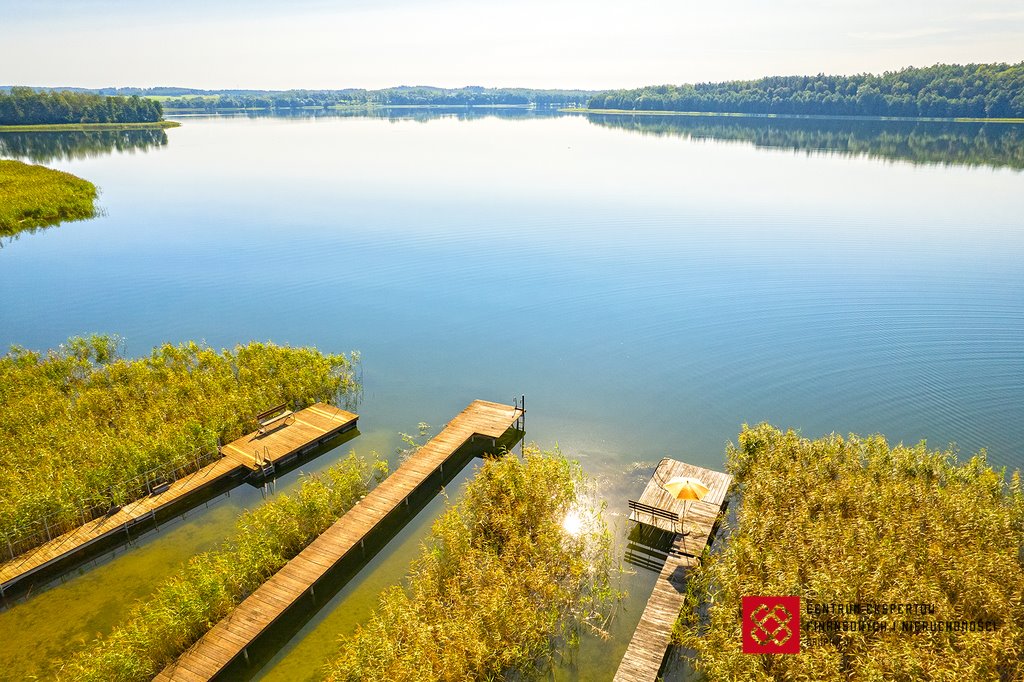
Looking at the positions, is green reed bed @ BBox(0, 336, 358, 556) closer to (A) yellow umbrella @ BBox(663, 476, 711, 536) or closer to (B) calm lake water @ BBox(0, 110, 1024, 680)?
(B) calm lake water @ BBox(0, 110, 1024, 680)

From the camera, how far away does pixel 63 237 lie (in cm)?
7475

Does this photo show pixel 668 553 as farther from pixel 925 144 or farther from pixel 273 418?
pixel 925 144

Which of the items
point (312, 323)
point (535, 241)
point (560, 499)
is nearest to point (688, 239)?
point (535, 241)

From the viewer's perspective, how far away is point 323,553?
2366cm

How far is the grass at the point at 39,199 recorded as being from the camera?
3022 inches

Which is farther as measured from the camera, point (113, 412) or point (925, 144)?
point (925, 144)

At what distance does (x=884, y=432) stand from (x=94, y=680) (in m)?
40.9

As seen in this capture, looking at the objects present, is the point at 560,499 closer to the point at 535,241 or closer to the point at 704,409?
the point at 704,409

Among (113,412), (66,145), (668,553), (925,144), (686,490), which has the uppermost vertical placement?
(925,144)

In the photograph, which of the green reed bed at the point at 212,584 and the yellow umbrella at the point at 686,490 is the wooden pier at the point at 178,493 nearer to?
the green reed bed at the point at 212,584

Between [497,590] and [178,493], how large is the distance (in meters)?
17.8

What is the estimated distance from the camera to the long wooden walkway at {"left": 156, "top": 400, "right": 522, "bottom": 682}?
19062mm

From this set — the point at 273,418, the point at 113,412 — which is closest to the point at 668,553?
the point at 273,418

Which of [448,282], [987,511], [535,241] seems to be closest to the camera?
[987,511]
